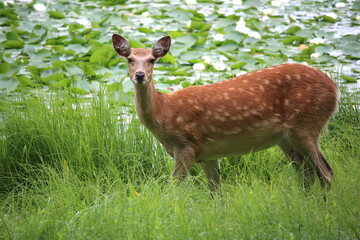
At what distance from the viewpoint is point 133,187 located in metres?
5.77

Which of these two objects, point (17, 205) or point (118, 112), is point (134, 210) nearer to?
point (17, 205)

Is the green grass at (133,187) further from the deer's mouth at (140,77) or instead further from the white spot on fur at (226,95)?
the deer's mouth at (140,77)

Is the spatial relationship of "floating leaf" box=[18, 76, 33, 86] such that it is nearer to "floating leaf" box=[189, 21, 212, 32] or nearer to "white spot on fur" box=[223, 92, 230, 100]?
"white spot on fur" box=[223, 92, 230, 100]

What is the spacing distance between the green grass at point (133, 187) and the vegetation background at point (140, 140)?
0.01m

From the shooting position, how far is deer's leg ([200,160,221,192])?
241 inches

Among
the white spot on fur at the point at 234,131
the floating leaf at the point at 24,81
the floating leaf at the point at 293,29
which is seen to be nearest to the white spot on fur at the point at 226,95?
the white spot on fur at the point at 234,131

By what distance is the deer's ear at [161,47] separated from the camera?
6108 mm

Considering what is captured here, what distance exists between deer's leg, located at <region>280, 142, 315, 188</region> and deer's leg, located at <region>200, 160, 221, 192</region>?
0.65m

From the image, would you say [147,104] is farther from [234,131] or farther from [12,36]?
[12,36]

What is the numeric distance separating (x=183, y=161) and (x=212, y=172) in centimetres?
49

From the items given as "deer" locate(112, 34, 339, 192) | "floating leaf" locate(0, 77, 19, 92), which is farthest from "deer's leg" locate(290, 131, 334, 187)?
"floating leaf" locate(0, 77, 19, 92)

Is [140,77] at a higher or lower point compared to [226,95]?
higher

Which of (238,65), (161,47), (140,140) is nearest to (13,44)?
(238,65)

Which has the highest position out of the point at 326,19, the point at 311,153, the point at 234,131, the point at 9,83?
the point at 234,131
